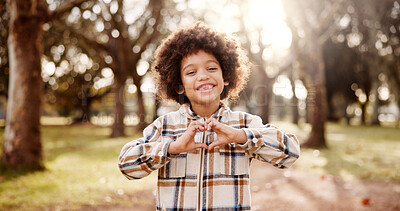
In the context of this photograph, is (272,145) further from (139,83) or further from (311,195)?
(139,83)

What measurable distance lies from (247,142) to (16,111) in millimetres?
6065

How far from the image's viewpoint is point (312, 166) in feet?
25.1

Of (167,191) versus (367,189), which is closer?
(167,191)

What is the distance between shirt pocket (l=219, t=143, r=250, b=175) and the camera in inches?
74.2

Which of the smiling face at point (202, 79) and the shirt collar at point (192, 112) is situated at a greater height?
the smiling face at point (202, 79)

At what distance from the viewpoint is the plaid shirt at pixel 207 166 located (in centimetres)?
181

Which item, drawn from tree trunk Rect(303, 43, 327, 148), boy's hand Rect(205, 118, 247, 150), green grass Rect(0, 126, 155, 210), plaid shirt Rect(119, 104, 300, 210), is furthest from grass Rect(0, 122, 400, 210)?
boy's hand Rect(205, 118, 247, 150)

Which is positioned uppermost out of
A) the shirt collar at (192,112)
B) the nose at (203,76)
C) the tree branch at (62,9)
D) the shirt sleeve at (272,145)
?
the tree branch at (62,9)

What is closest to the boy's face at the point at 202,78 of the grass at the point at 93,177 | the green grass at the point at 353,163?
the grass at the point at 93,177

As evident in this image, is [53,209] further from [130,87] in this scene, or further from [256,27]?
[130,87]

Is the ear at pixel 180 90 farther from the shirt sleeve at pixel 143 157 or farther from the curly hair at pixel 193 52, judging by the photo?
the shirt sleeve at pixel 143 157

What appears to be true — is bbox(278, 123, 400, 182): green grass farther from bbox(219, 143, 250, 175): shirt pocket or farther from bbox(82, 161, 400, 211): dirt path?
bbox(219, 143, 250, 175): shirt pocket

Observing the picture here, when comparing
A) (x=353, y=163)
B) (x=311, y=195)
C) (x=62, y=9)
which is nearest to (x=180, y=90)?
(x=311, y=195)

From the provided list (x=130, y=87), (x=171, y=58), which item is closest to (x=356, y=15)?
(x=171, y=58)
